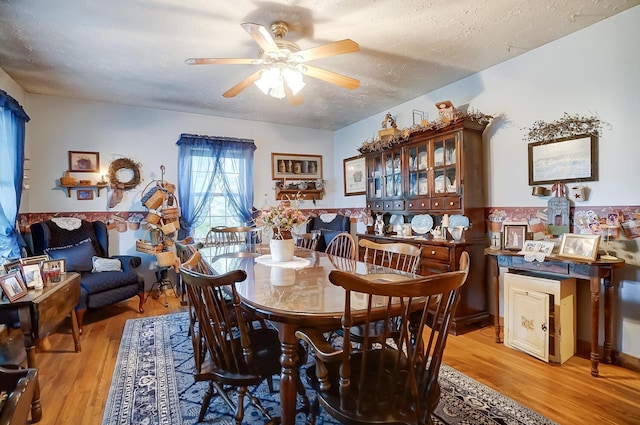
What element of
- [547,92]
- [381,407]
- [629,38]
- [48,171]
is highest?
[629,38]

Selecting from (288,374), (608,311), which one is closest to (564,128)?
(608,311)

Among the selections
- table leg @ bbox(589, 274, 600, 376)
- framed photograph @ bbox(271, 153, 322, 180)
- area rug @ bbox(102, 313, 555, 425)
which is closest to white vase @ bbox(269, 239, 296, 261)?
area rug @ bbox(102, 313, 555, 425)

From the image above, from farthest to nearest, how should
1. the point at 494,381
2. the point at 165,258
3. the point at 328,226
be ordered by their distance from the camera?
the point at 328,226 < the point at 165,258 < the point at 494,381

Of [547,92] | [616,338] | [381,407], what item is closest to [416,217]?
[547,92]

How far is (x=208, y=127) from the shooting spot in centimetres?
479

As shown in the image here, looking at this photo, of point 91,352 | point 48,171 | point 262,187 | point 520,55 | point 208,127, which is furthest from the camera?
point 262,187

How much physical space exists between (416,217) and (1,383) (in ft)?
12.2

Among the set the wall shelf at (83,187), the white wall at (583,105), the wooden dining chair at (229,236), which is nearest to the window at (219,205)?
the wooden dining chair at (229,236)

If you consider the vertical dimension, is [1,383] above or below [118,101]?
below

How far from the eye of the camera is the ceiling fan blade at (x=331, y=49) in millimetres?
1996

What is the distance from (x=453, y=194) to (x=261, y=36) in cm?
231

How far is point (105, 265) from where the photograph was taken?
137 inches

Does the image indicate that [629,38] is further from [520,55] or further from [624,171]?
[624,171]

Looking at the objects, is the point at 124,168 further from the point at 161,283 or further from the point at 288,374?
the point at 288,374
